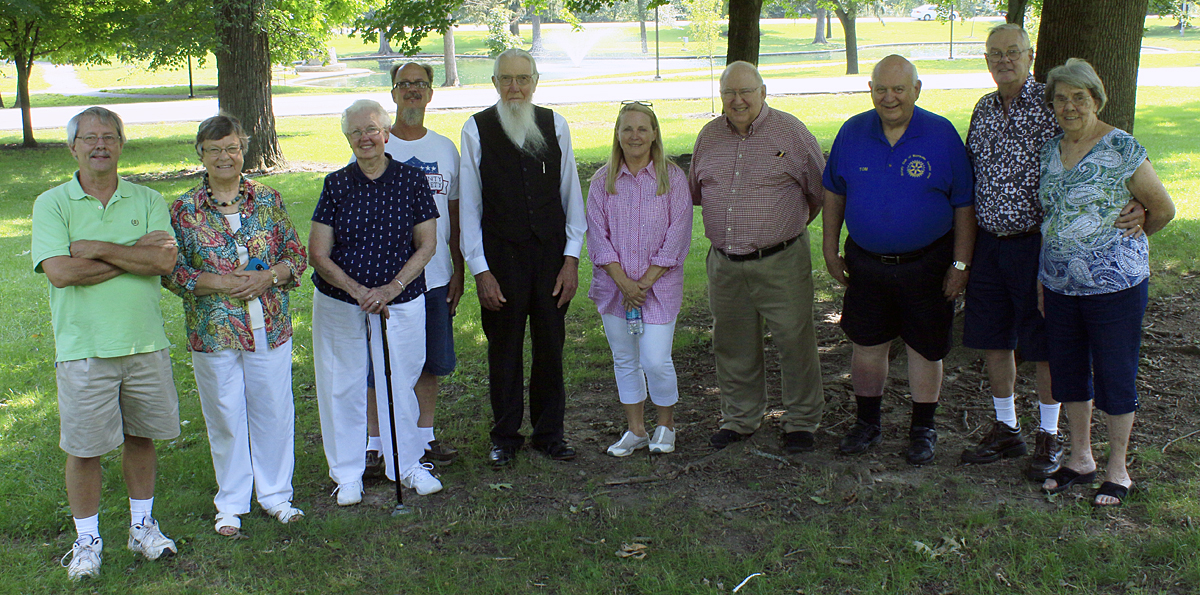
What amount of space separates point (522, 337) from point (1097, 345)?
8.70 feet

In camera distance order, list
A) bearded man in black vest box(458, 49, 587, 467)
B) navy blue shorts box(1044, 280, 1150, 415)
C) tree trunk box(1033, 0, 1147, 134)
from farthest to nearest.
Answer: tree trunk box(1033, 0, 1147, 134), bearded man in black vest box(458, 49, 587, 467), navy blue shorts box(1044, 280, 1150, 415)

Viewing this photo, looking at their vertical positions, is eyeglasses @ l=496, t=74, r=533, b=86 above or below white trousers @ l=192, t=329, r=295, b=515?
above

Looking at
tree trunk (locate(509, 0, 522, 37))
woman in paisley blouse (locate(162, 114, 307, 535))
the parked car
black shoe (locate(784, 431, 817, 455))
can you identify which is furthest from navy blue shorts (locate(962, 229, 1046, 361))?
the parked car

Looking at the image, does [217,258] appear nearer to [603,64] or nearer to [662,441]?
[662,441]

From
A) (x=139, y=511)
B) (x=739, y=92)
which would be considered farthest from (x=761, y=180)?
(x=139, y=511)

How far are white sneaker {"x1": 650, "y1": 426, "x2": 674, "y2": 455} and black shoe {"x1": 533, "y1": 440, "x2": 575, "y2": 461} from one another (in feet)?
1.42

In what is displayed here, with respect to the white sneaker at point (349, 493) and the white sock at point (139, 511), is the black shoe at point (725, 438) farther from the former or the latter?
the white sock at point (139, 511)

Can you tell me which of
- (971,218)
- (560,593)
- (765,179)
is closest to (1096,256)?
(971,218)

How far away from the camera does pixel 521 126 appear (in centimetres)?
457

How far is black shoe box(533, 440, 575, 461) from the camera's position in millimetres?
4852

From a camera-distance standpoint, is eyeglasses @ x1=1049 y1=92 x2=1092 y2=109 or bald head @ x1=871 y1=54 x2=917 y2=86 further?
bald head @ x1=871 y1=54 x2=917 y2=86

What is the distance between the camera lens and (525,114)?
457 cm

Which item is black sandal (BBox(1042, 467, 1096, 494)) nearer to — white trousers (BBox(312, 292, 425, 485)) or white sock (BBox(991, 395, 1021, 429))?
white sock (BBox(991, 395, 1021, 429))

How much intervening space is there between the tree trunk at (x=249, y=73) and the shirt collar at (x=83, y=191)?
11.1 metres
